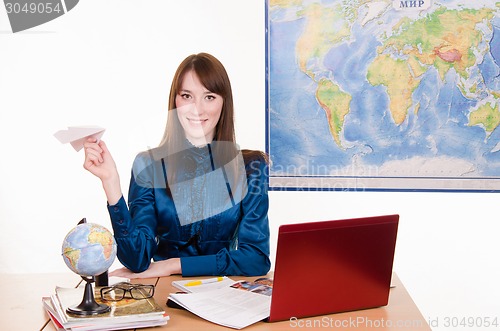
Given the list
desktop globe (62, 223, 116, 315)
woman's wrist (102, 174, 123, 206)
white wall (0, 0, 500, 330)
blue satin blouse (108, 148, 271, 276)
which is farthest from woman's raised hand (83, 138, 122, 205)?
white wall (0, 0, 500, 330)

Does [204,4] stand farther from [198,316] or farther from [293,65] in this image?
[198,316]

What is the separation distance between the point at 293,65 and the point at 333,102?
0.31 metres

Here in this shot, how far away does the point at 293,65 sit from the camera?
3.66 metres

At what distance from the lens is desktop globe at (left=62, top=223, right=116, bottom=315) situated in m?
1.63

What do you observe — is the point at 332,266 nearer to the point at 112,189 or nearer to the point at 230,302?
the point at 230,302

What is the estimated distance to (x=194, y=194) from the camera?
8.63 ft

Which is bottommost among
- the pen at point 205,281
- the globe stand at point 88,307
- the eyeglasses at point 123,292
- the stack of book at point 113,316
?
the pen at point 205,281

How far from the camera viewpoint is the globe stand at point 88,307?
1641mm

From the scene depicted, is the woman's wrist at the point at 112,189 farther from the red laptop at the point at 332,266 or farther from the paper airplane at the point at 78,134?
the red laptop at the point at 332,266

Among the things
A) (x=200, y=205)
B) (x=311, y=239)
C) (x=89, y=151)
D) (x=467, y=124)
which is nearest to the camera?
(x=311, y=239)

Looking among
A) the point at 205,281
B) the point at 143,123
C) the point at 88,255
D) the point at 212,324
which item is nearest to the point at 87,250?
the point at 88,255

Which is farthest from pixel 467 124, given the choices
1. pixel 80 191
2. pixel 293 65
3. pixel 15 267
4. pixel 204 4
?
pixel 15 267

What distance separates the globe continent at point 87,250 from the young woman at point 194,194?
0.53m

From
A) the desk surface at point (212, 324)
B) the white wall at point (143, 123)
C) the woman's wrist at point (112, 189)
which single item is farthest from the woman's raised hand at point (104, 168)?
the white wall at point (143, 123)
